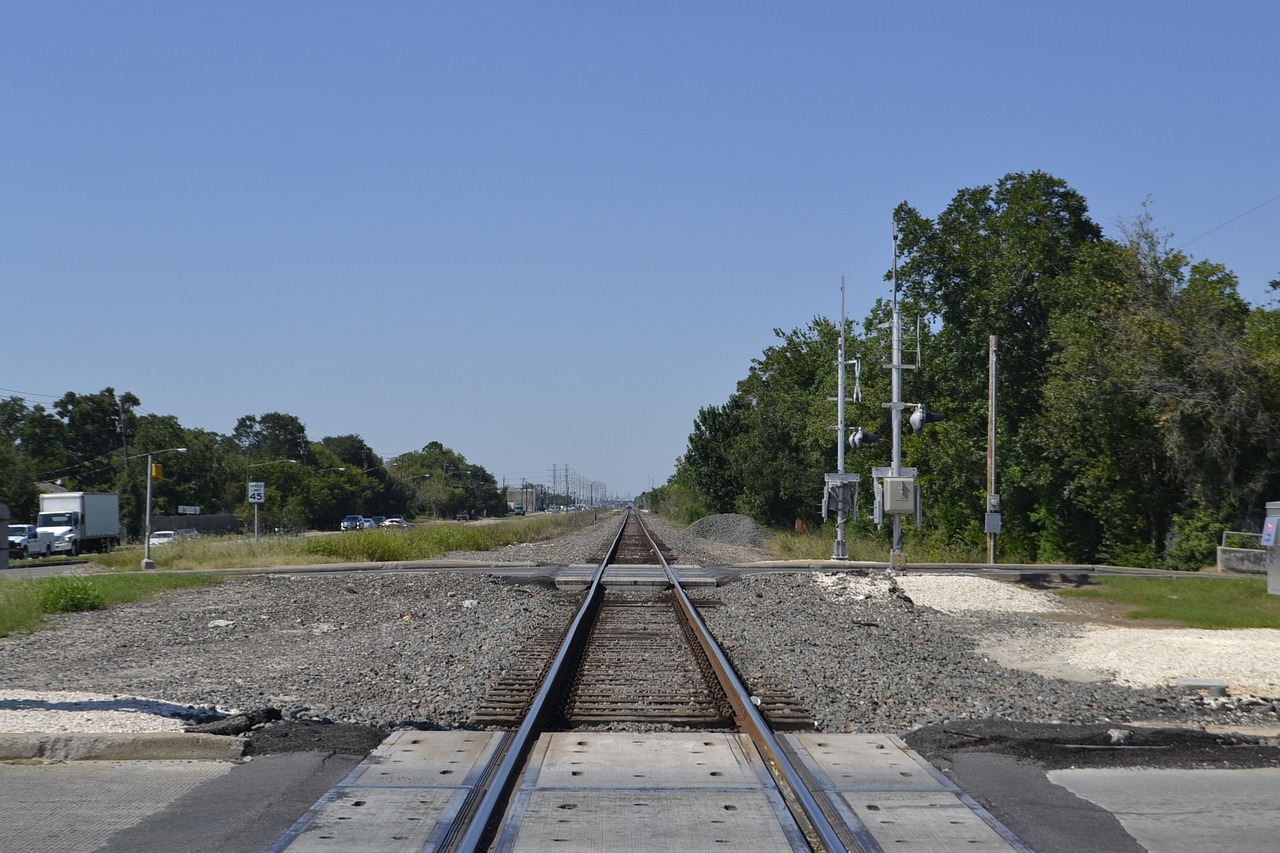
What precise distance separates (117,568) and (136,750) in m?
31.2

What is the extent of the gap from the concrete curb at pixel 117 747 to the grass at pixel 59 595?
10.6 m

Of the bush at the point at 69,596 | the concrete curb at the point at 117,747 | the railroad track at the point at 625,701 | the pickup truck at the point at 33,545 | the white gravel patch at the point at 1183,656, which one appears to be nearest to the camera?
the railroad track at the point at 625,701

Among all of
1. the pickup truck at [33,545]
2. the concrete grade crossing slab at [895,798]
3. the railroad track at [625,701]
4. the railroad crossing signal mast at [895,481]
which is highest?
the railroad crossing signal mast at [895,481]

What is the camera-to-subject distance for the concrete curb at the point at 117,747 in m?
8.02

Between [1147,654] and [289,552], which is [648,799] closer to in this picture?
[1147,654]

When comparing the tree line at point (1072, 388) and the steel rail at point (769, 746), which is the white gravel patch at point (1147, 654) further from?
the tree line at point (1072, 388)

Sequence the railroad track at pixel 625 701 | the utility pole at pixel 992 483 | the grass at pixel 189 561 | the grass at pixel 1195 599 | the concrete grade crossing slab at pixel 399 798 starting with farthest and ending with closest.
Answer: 1. the utility pole at pixel 992 483
2. the grass at pixel 189 561
3. the grass at pixel 1195 599
4. the railroad track at pixel 625 701
5. the concrete grade crossing slab at pixel 399 798

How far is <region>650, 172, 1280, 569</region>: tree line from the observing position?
34.0 m

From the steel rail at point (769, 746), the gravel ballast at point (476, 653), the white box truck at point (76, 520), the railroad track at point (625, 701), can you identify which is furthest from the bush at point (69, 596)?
the white box truck at point (76, 520)

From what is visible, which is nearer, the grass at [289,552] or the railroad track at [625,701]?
the railroad track at [625,701]

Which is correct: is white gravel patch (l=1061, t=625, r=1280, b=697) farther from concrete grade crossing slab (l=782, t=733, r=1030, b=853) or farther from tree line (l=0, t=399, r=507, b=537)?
tree line (l=0, t=399, r=507, b=537)

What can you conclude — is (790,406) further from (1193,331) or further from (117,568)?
(117,568)

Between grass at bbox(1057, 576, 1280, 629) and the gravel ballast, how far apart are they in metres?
1.52

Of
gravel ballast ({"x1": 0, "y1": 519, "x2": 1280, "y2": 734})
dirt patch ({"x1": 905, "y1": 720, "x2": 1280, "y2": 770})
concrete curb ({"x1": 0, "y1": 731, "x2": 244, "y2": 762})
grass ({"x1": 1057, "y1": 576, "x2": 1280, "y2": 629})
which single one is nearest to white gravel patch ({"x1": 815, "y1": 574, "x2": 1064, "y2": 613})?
gravel ballast ({"x1": 0, "y1": 519, "x2": 1280, "y2": 734})
